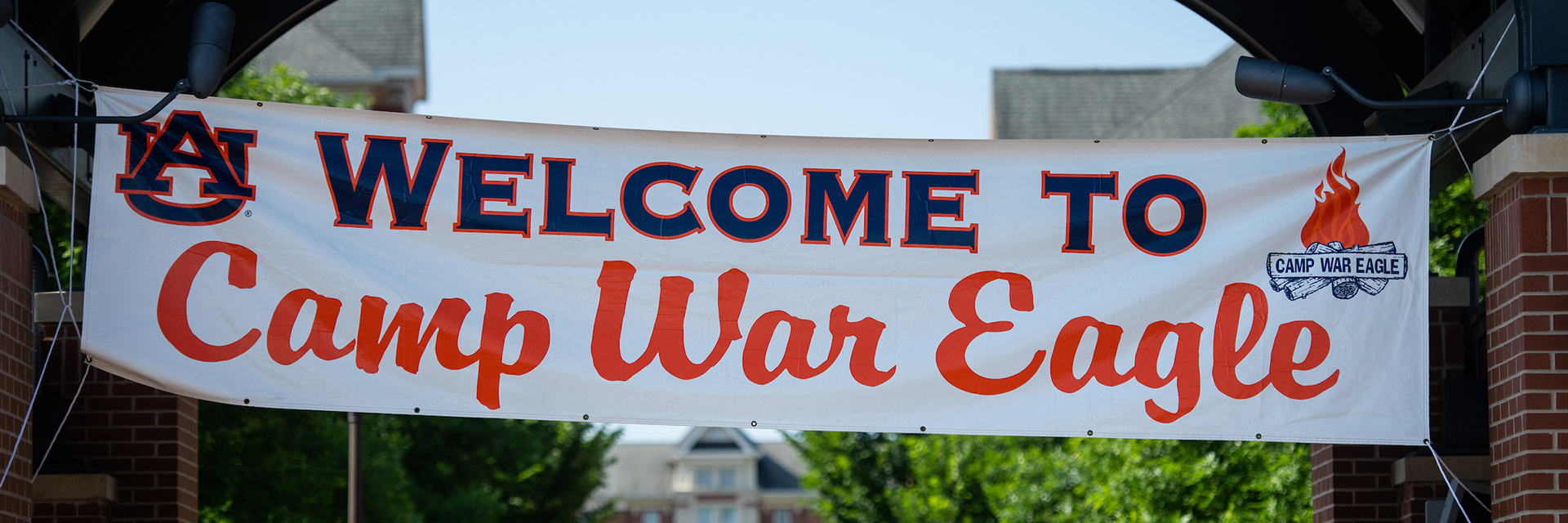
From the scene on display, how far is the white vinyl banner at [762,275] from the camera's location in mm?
5309

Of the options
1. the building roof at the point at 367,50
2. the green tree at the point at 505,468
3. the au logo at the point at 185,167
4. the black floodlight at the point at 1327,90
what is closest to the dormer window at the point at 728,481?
the building roof at the point at 367,50

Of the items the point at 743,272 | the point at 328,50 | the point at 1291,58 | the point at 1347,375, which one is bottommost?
the point at 1347,375

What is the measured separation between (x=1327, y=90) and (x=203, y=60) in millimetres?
4167

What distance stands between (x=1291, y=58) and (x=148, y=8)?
17.8 feet

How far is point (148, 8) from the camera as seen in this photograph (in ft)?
21.3

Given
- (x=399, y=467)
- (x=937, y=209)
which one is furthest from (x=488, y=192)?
(x=399, y=467)

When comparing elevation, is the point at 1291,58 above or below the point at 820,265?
above

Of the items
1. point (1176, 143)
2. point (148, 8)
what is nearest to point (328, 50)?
point (148, 8)

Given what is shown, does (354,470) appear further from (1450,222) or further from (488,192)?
(1450,222)

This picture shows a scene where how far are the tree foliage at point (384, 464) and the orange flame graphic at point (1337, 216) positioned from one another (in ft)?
33.7

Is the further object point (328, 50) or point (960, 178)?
point (328, 50)

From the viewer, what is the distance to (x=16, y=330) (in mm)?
5160

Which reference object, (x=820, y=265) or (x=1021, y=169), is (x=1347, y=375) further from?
(x=820, y=265)

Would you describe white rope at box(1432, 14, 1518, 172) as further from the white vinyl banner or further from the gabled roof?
the gabled roof
